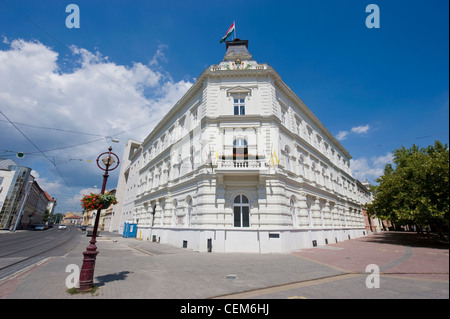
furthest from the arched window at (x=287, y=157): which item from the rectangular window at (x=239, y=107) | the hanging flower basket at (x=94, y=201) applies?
the hanging flower basket at (x=94, y=201)

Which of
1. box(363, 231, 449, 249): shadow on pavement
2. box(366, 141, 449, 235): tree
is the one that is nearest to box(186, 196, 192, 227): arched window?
box(366, 141, 449, 235): tree

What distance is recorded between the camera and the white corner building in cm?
1462

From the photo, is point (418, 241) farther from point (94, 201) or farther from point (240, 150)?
point (94, 201)

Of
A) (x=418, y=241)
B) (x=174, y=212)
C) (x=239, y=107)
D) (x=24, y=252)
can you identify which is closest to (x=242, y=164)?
(x=239, y=107)

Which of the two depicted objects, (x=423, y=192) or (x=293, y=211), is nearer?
(x=423, y=192)

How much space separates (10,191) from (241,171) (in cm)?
5044

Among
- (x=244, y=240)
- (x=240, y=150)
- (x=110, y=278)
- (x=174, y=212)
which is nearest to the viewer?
(x=110, y=278)

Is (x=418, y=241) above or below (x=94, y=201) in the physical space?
below

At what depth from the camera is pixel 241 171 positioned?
14.6m

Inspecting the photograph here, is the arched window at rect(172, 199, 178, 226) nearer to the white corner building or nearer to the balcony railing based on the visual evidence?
the white corner building
